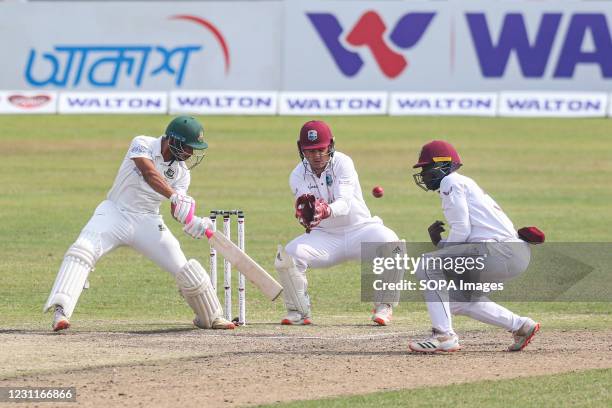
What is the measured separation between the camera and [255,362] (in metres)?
10.3

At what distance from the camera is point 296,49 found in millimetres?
39000

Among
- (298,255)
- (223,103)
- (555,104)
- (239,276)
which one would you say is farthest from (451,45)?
(239,276)

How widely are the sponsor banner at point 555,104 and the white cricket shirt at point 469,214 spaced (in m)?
26.9

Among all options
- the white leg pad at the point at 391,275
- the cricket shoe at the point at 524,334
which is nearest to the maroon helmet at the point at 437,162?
the cricket shoe at the point at 524,334

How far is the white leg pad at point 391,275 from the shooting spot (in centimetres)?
1277

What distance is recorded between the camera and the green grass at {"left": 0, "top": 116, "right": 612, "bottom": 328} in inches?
582

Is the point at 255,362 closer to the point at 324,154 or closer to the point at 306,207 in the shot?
the point at 306,207

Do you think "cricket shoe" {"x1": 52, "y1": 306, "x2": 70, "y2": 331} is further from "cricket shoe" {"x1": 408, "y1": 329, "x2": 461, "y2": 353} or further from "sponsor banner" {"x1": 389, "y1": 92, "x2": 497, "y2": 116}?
"sponsor banner" {"x1": 389, "y1": 92, "x2": 497, "y2": 116}

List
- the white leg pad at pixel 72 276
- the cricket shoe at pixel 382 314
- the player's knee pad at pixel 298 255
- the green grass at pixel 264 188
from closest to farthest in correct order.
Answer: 1. the white leg pad at pixel 72 276
2. the player's knee pad at pixel 298 255
3. the cricket shoe at pixel 382 314
4. the green grass at pixel 264 188

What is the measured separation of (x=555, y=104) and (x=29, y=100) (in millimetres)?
15098

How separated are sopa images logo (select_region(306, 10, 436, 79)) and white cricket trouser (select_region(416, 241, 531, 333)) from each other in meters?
28.4

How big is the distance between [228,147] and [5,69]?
10950mm

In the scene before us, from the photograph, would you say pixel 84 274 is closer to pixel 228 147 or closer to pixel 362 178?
pixel 362 178

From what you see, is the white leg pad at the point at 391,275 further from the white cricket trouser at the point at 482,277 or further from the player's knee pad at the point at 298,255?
the white cricket trouser at the point at 482,277
